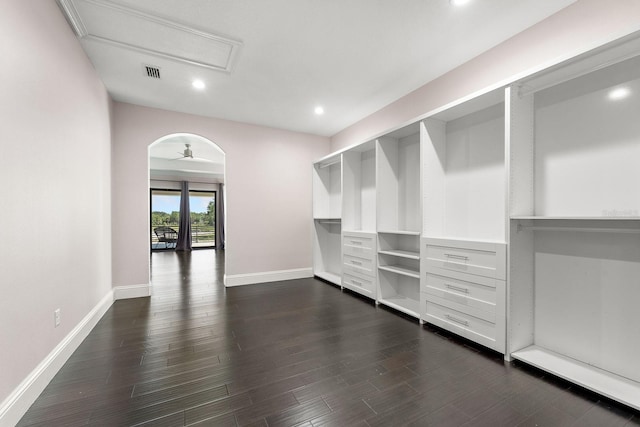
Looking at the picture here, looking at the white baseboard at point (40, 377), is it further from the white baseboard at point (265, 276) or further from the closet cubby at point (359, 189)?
the closet cubby at point (359, 189)

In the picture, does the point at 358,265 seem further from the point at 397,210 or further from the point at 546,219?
the point at 546,219

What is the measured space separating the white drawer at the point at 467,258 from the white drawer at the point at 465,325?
0.38 m

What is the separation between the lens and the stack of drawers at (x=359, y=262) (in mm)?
3525

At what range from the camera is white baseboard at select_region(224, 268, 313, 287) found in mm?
4402

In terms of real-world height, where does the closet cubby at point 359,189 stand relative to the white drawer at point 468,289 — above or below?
above

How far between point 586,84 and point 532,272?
1.44 meters

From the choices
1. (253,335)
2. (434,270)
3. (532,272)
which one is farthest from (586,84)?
(253,335)

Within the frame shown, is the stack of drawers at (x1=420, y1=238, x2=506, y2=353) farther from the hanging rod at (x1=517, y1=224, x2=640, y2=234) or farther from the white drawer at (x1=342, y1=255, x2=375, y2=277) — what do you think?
the white drawer at (x1=342, y1=255, x2=375, y2=277)

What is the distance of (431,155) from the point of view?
9.35 feet

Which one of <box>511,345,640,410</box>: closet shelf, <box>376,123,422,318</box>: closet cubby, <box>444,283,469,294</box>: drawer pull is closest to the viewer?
<box>511,345,640,410</box>: closet shelf

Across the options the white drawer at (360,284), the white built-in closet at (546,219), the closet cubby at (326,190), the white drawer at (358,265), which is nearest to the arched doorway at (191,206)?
the closet cubby at (326,190)

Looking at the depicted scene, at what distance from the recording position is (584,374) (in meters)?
1.77

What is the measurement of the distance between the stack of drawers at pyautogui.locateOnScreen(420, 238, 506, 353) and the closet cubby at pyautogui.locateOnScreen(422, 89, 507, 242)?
22 centimetres

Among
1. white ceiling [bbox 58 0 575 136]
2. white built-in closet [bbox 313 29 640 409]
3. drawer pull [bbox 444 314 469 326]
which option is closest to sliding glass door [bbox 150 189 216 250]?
white ceiling [bbox 58 0 575 136]
